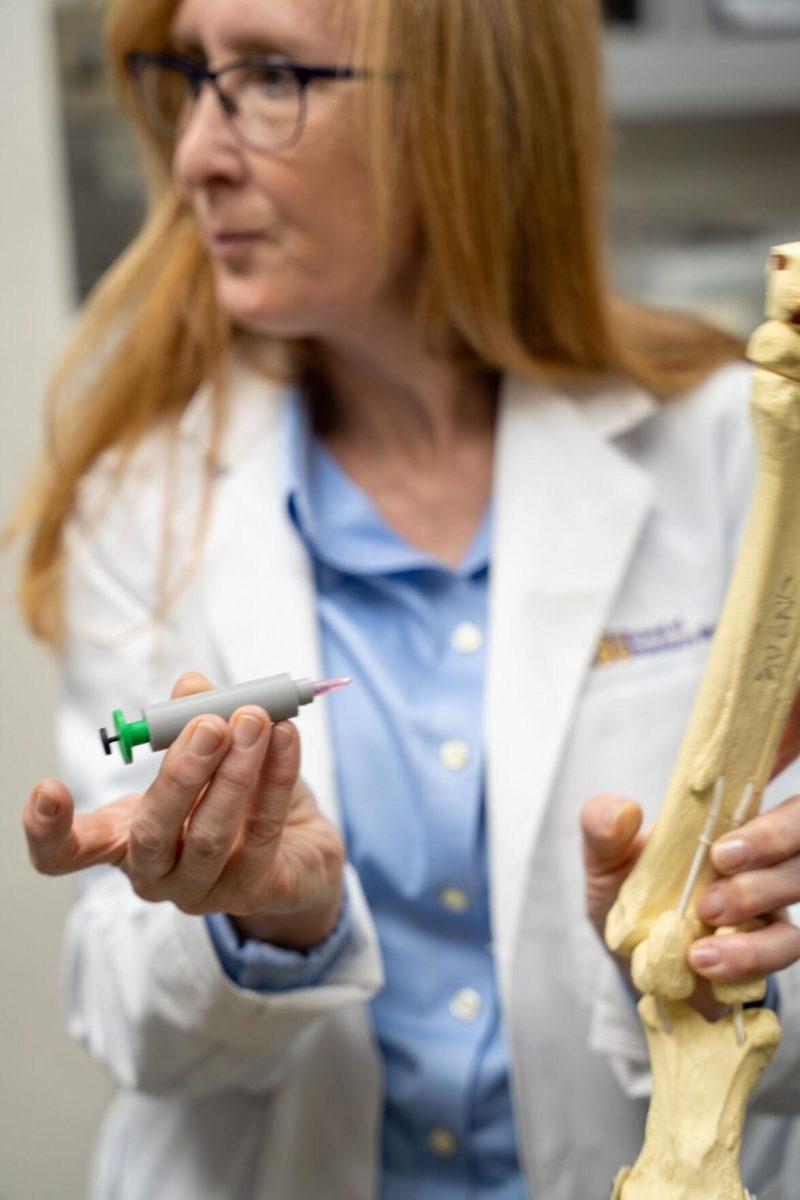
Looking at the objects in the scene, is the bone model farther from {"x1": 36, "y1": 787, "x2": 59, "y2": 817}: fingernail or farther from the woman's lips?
the woman's lips

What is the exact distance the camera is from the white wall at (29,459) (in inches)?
56.4

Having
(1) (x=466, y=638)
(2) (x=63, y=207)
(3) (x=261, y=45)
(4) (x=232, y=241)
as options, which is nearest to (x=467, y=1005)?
(1) (x=466, y=638)

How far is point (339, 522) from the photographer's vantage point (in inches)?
38.3

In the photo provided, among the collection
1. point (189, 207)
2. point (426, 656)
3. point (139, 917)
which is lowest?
point (139, 917)

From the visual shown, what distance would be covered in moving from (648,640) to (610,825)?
0.31 metres

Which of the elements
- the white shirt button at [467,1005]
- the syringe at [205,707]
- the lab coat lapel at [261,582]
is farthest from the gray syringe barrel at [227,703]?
the white shirt button at [467,1005]

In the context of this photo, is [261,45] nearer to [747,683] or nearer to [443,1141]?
[747,683]

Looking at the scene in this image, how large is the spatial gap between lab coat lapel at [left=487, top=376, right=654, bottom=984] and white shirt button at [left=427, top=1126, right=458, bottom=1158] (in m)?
0.12

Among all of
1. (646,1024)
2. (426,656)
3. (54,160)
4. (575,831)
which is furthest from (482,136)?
(54,160)

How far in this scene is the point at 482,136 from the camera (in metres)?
0.87

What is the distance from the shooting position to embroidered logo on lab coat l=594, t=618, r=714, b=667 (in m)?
0.91

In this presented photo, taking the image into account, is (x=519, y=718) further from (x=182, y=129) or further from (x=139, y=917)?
(x=182, y=129)

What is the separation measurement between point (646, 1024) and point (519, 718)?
28 cm

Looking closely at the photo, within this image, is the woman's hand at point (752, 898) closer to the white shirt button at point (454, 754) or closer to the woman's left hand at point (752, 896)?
the woman's left hand at point (752, 896)
